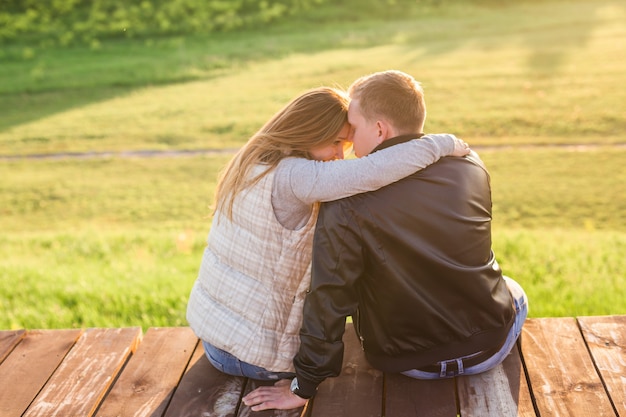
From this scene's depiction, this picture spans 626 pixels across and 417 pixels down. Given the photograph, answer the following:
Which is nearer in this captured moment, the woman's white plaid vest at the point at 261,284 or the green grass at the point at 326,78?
the woman's white plaid vest at the point at 261,284

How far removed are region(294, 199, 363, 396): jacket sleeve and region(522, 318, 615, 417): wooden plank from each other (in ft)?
2.80

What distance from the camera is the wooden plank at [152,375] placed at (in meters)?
2.87

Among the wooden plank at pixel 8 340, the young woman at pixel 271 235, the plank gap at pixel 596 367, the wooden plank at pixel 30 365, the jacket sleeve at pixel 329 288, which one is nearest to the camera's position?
the jacket sleeve at pixel 329 288

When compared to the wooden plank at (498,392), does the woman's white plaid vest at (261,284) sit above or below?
above

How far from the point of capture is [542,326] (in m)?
3.33

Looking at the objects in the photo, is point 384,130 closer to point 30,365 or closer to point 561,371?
point 561,371

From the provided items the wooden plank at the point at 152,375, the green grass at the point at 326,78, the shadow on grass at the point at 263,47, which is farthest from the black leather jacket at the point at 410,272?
the shadow on grass at the point at 263,47

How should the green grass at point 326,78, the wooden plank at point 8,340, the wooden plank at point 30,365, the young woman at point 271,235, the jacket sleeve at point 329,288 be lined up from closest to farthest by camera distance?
1. the jacket sleeve at point 329,288
2. the young woman at point 271,235
3. the wooden plank at point 30,365
4. the wooden plank at point 8,340
5. the green grass at point 326,78

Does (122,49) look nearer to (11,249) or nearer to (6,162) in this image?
(6,162)

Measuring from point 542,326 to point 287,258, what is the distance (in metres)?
1.33

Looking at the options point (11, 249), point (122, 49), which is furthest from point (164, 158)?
point (122, 49)

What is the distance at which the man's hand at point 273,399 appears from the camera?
280 centimetres

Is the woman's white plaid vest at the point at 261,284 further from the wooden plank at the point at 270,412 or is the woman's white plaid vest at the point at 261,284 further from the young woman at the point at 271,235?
the wooden plank at the point at 270,412

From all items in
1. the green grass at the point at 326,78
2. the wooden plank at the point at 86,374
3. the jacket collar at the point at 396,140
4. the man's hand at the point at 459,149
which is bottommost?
the green grass at the point at 326,78
